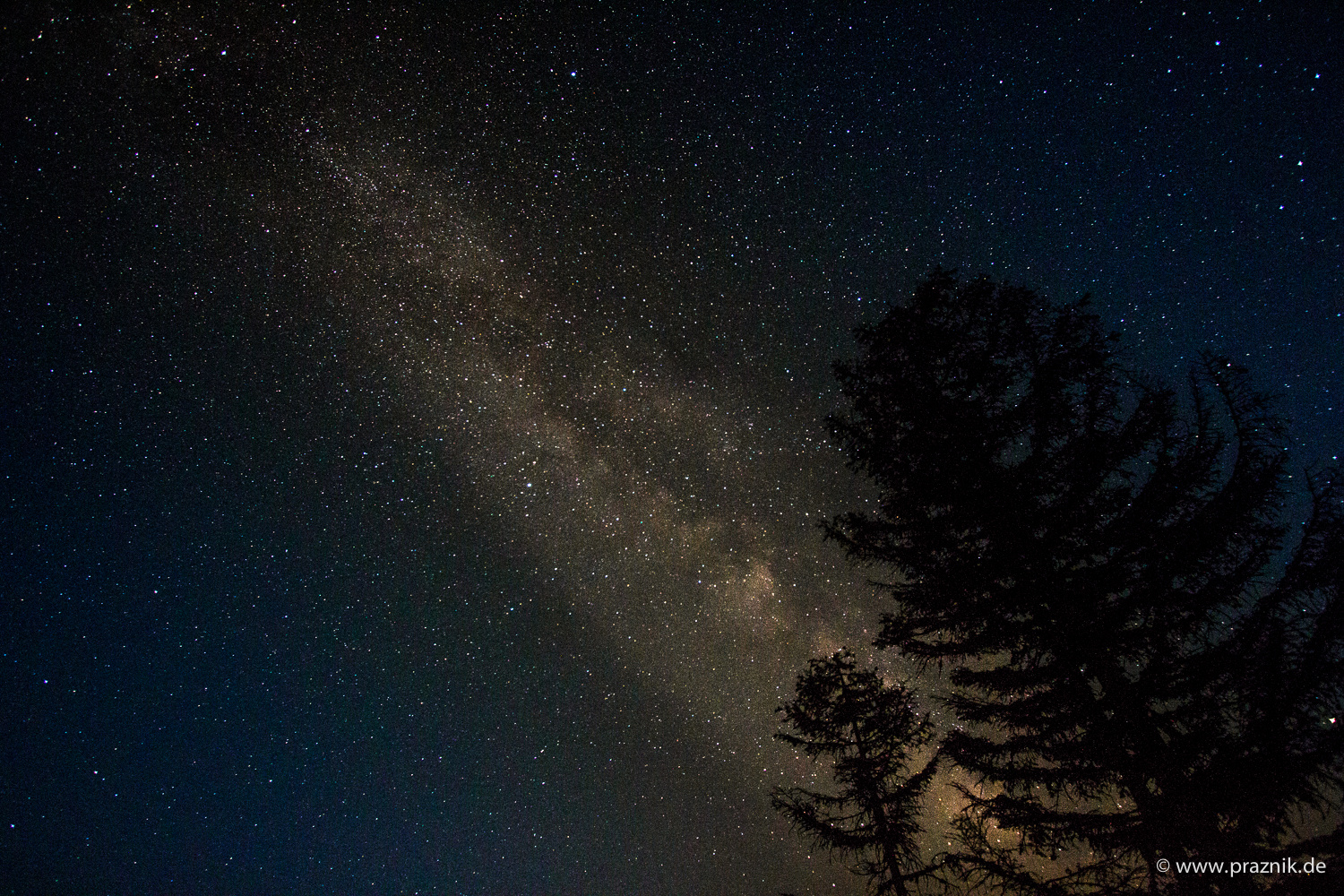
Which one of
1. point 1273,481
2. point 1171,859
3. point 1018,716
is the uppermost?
point 1273,481

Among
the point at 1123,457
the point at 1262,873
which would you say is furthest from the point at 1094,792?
the point at 1123,457

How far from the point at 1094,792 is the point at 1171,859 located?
83 centimetres

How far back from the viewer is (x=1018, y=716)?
21.0 feet

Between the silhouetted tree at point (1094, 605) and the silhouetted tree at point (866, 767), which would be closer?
the silhouetted tree at point (1094, 605)

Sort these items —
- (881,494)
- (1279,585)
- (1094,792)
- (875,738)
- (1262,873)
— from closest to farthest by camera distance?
(1262,873), (1279,585), (1094,792), (881,494), (875,738)

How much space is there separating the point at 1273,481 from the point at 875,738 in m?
7.53

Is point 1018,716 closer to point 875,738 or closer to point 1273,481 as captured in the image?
point 1273,481

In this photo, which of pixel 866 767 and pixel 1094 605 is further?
pixel 866 767

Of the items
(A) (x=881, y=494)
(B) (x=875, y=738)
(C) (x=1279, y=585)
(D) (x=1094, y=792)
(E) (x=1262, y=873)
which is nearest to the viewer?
(E) (x=1262, y=873)

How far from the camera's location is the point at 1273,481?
579 cm

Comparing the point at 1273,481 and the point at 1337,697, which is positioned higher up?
the point at 1273,481

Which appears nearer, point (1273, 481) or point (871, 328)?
point (1273, 481)

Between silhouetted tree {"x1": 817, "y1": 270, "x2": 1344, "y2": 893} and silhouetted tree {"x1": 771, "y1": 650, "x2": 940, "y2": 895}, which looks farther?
silhouetted tree {"x1": 771, "y1": 650, "x2": 940, "y2": 895}

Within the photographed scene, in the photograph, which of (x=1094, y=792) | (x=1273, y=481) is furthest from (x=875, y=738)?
(x=1273, y=481)
